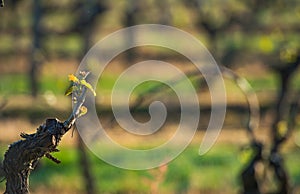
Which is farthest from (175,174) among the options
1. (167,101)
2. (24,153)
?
(24,153)

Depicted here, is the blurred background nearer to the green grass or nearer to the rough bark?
the green grass

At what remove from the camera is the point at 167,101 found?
15805mm

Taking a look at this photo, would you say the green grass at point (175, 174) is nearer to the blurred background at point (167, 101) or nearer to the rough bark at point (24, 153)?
the blurred background at point (167, 101)

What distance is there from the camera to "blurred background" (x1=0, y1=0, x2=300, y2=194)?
6.55 meters

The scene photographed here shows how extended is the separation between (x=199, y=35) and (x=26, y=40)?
6.33 metres

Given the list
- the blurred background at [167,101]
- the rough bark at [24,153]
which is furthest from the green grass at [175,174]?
the rough bark at [24,153]

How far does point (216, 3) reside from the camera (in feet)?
68.9

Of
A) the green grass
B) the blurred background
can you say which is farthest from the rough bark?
the green grass

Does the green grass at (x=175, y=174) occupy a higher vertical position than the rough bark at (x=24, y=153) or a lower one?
higher

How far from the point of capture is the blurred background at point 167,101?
655 centimetres

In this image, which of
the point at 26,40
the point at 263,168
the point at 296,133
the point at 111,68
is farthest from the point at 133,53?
the point at 263,168

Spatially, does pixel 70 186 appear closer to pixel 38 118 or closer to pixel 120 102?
pixel 38 118

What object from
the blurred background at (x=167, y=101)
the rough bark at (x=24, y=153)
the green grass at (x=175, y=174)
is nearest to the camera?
the rough bark at (x=24, y=153)

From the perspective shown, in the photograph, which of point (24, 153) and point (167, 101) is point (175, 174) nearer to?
point (167, 101)
